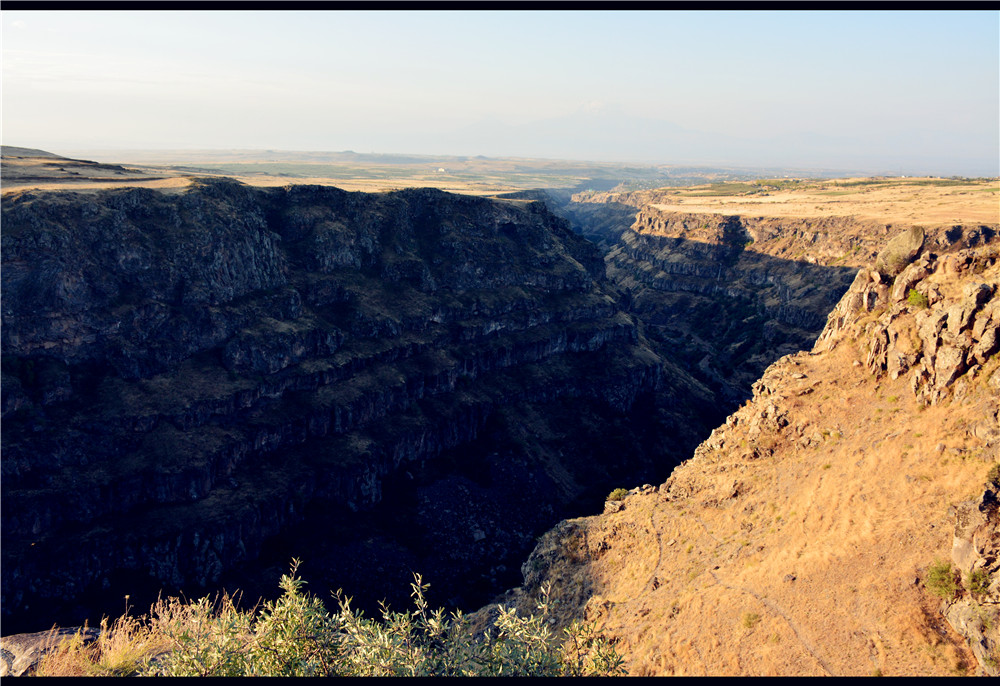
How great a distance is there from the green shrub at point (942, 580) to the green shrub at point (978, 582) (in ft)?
3.05

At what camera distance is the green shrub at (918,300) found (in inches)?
2053

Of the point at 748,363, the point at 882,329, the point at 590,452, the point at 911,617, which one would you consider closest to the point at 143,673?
the point at 911,617

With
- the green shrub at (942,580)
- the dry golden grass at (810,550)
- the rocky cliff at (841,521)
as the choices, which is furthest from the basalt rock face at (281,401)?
the green shrub at (942,580)

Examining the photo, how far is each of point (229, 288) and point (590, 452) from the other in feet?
245

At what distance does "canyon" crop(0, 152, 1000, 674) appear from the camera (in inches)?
1705

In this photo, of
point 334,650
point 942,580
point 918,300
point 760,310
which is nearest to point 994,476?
point 942,580

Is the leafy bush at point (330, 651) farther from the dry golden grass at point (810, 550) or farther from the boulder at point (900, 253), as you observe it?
the boulder at point (900, 253)

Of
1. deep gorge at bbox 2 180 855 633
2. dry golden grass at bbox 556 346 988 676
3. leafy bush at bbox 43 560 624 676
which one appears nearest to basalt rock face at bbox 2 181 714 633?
deep gorge at bbox 2 180 855 633

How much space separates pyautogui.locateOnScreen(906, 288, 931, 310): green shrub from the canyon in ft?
2.54

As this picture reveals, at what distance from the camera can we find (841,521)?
44406mm

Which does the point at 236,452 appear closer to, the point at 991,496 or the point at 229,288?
the point at 229,288

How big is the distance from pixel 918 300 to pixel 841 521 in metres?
24.6

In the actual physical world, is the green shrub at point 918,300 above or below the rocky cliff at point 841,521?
above

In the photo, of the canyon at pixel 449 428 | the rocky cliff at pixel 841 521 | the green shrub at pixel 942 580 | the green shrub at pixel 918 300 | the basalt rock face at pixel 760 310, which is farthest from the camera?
the basalt rock face at pixel 760 310
